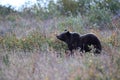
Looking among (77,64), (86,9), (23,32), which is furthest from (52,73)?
(86,9)

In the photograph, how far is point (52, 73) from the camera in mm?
6680

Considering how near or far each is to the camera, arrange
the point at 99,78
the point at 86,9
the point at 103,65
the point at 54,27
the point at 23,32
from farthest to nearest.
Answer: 1. the point at 86,9
2. the point at 54,27
3. the point at 23,32
4. the point at 103,65
5. the point at 99,78

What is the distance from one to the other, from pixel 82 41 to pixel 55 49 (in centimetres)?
123

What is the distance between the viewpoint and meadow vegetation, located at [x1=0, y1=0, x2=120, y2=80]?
257 inches

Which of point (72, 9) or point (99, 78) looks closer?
point (99, 78)

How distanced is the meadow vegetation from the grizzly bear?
226 millimetres

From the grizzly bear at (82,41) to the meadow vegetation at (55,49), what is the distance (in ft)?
0.74

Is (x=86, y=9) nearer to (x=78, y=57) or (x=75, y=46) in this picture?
(x=75, y=46)

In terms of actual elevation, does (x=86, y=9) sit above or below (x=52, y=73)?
above

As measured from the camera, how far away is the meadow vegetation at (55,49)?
6.53 meters

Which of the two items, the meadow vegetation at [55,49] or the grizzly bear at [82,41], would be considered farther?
the grizzly bear at [82,41]

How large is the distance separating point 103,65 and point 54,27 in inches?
311

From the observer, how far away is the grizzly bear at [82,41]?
9.52 meters

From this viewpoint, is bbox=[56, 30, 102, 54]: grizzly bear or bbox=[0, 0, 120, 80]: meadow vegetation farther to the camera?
bbox=[56, 30, 102, 54]: grizzly bear
